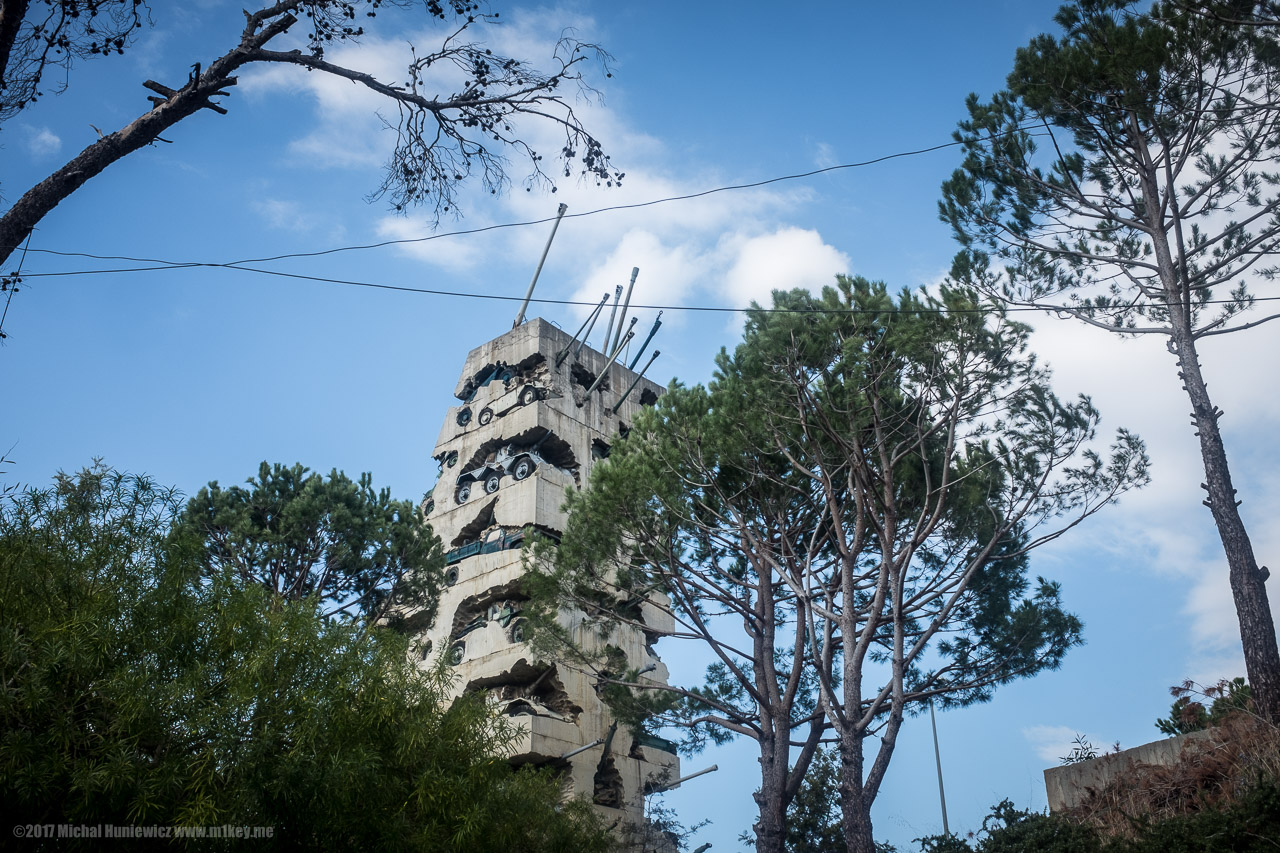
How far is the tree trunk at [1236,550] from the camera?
1030 cm

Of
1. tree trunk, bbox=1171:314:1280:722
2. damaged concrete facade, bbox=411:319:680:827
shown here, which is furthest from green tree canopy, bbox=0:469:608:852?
damaged concrete facade, bbox=411:319:680:827

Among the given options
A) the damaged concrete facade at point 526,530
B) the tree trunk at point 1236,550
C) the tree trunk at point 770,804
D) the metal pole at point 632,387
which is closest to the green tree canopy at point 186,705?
the tree trunk at point 770,804

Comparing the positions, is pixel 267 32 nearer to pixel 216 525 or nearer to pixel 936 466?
pixel 936 466

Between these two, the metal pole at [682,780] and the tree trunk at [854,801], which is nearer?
the tree trunk at [854,801]

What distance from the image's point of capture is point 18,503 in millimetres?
8711

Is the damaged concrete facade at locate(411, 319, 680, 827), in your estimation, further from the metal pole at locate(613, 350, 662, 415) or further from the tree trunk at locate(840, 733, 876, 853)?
the tree trunk at locate(840, 733, 876, 853)

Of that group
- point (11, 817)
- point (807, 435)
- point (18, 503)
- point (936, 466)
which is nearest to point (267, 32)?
point (18, 503)

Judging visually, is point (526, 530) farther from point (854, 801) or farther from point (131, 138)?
point (131, 138)

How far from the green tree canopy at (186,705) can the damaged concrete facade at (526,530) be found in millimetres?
9248

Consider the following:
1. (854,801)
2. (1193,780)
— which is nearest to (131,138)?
(854,801)

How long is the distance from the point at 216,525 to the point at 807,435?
33.2 ft

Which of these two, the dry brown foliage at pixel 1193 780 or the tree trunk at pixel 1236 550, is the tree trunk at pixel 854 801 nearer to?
the dry brown foliage at pixel 1193 780

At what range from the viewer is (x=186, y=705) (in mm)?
7801

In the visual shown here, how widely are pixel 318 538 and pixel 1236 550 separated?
1353 cm
